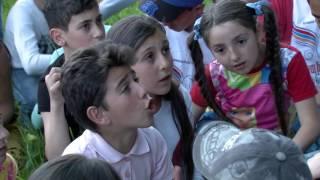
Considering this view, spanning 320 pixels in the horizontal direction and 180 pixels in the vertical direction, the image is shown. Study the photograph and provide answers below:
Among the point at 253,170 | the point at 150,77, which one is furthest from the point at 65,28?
the point at 253,170

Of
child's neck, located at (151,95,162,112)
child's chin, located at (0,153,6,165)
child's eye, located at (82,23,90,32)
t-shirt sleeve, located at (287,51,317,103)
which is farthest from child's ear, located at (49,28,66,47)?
t-shirt sleeve, located at (287,51,317,103)

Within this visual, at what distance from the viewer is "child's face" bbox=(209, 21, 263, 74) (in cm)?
259

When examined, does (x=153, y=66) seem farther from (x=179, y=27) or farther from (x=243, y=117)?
(x=179, y=27)

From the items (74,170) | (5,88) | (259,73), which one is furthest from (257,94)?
(5,88)

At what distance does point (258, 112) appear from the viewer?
269cm

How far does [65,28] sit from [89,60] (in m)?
0.86

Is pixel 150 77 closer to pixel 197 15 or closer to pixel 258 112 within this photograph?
pixel 258 112

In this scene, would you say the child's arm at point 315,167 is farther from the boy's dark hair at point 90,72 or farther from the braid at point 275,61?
the boy's dark hair at point 90,72

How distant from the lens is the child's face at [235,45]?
259 centimetres

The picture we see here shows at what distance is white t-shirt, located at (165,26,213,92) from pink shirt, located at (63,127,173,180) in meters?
0.70

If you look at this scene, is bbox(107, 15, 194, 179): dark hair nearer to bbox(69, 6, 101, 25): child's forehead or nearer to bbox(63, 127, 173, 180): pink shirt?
bbox(63, 127, 173, 180): pink shirt

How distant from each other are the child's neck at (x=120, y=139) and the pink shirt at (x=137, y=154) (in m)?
0.02

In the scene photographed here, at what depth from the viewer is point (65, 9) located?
3.04m

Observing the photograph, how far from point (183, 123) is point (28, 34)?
1.21m
